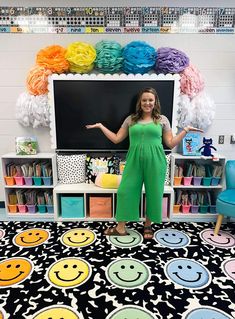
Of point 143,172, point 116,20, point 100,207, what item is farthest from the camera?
point 100,207

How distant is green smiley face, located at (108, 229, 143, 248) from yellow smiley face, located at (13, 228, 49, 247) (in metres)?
0.66

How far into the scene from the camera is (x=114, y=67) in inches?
102

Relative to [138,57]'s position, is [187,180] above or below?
below

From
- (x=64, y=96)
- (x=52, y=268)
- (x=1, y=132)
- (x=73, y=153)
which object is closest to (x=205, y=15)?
(x=64, y=96)

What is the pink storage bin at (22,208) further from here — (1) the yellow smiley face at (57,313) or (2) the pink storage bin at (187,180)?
(2) the pink storage bin at (187,180)

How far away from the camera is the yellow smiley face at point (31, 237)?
2.32m

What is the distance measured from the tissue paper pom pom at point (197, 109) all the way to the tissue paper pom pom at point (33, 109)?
4.81 feet

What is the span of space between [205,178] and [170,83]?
1119 millimetres

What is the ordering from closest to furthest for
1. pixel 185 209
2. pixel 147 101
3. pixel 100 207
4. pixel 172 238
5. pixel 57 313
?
pixel 57 313, pixel 147 101, pixel 172 238, pixel 100 207, pixel 185 209

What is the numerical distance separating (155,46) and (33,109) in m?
1.50

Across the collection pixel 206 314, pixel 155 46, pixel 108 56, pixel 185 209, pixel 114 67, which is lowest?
pixel 206 314

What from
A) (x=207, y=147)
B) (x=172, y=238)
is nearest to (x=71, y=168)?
(x=172, y=238)

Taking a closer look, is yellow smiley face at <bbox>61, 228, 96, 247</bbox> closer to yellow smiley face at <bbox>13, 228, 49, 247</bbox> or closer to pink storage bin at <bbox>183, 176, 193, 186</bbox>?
yellow smiley face at <bbox>13, 228, 49, 247</bbox>

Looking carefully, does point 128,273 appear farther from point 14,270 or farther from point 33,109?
point 33,109
